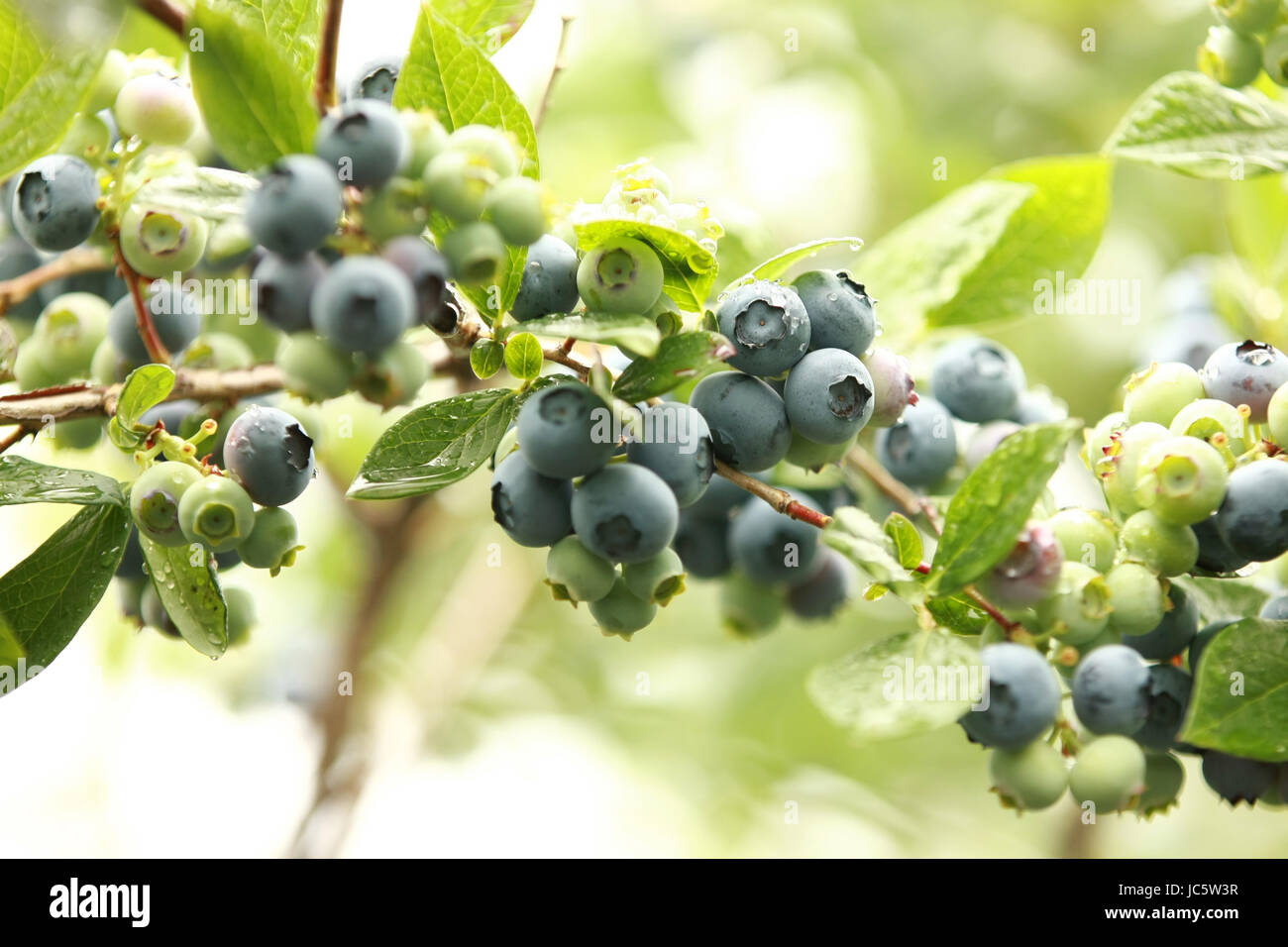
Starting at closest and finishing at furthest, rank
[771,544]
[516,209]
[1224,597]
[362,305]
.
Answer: [362,305]
[516,209]
[1224,597]
[771,544]

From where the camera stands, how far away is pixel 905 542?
3.51 ft

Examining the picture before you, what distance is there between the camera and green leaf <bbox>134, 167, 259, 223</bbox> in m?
0.84

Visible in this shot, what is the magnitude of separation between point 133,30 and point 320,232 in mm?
853

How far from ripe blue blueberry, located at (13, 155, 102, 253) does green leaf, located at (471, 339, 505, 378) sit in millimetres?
434

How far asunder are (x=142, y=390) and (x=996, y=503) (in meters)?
0.78

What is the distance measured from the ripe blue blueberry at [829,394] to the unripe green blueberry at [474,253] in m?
0.33

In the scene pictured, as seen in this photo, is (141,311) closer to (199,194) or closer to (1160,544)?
(199,194)

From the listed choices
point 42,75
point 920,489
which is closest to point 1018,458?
point 920,489

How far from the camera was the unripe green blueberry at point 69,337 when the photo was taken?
135cm

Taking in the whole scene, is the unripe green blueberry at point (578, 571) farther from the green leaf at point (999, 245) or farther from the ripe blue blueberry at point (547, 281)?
the green leaf at point (999, 245)

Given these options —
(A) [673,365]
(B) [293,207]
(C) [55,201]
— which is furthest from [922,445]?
(C) [55,201]

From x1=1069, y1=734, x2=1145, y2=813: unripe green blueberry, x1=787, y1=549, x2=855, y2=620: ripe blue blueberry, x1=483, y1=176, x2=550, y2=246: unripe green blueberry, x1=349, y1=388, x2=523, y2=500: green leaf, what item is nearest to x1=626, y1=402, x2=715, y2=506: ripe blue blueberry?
x1=349, y1=388, x2=523, y2=500: green leaf

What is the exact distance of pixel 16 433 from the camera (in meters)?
1.11

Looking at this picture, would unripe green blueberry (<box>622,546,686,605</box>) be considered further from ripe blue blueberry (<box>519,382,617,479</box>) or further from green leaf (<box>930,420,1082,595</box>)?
green leaf (<box>930,420,1082,595</box>)
